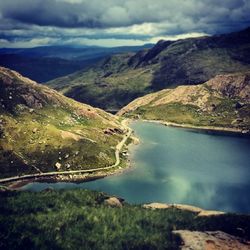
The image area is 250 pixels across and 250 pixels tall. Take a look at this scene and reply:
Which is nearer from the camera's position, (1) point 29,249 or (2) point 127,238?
(1) point 29,249

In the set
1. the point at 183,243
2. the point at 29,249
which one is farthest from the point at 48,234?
the point at 183,243

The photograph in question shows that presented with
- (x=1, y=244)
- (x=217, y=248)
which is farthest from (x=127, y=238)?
(x=1, y=244)

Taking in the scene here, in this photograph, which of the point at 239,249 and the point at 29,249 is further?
the point at 239,249

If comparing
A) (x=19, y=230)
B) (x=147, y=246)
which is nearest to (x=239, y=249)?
(x=147, y=246)

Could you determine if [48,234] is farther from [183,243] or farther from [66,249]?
[183,243]

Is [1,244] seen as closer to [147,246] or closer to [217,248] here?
[147,246]

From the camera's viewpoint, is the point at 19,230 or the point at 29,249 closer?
the point at 29,249

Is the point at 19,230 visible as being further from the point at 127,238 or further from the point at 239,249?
the point at 239,249
